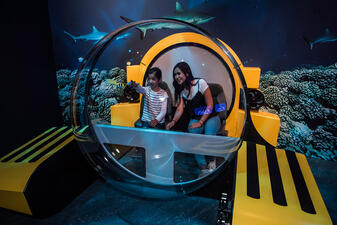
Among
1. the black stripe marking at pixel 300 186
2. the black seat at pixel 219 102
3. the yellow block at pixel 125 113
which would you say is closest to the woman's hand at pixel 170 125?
the black seat at pixel 219 102

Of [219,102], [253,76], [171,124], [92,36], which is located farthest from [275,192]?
[92,36]

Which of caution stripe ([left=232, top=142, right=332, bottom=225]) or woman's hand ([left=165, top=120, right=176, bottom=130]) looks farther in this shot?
woman's hand ([left=165, top=120, right=176, bottom=130])

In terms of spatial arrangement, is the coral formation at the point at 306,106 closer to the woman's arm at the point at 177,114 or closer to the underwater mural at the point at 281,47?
the underwater mural at the point at 281,47

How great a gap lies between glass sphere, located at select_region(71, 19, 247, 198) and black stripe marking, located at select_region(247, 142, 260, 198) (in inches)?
8.9

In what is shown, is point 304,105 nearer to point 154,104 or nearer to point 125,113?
point 154,104

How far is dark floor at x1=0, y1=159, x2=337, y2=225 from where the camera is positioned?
1.21 m

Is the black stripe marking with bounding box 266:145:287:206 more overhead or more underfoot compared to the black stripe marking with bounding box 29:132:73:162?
more underfoot

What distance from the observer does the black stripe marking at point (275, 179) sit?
1014 millimetres

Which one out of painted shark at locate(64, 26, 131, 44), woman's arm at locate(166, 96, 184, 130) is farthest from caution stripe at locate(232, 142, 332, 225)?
painted shark at locate(64, 26, 131, 44)

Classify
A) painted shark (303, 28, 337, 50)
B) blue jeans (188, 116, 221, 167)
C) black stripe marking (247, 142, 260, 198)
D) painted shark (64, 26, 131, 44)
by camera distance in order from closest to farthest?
black stripe marking (247, 142, 260, 198), blue jeans (188, 116, 221, 167), painted shark (303, 28, 337, 50), painted shark (64, 26, 131, 44)

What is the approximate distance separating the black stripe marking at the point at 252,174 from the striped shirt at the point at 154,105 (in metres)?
0.63

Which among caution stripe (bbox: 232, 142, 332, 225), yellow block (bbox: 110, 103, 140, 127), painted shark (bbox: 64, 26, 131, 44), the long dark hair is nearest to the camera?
caution stripe (bbox: 232, 142, 332, 225)

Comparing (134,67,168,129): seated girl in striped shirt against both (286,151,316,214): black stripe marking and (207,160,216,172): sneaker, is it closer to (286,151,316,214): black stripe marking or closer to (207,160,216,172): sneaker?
(207,160,216,172): sneaker

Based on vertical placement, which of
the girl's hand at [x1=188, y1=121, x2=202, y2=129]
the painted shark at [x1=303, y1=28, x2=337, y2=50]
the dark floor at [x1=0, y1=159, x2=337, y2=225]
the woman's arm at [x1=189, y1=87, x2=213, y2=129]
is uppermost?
the painted shark at [x1=303, y1=28, x2=337, y2=50]
